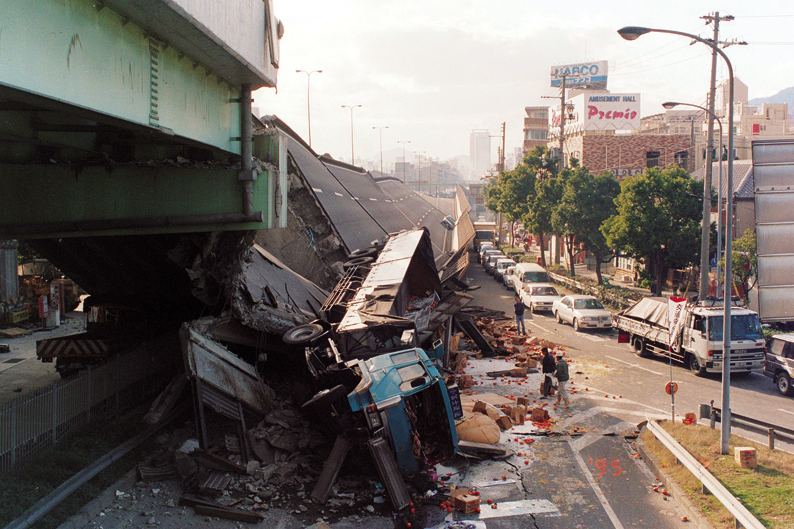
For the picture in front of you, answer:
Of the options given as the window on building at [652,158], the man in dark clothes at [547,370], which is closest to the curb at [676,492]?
the man in dark clothes at [547,370]

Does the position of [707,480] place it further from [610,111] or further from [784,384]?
[610,111]

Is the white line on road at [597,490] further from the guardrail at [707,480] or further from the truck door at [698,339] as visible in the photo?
the truck door at [698,339]

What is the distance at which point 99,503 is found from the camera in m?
10.2

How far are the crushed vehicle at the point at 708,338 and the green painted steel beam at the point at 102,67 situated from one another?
14.4 m

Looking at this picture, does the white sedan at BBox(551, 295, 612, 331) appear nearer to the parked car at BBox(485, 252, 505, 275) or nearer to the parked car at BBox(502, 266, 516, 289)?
the parked car at BBox(502, 266, 516, 289)

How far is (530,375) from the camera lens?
19625 mm

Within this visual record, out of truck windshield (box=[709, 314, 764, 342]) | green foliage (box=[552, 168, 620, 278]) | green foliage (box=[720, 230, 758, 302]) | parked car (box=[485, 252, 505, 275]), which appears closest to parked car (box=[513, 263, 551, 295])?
green foliage (box=[552, 168, 620, 278])

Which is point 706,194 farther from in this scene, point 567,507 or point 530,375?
point 567,507

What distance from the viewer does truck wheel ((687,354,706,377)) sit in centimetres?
1894

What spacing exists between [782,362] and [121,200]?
16.9 metres

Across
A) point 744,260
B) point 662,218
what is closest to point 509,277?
point 662,218

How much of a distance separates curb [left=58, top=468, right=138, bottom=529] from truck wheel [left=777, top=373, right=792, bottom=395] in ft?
52.5

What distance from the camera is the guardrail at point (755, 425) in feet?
38.9

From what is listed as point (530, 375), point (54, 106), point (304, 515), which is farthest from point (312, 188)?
point (54, 106)
